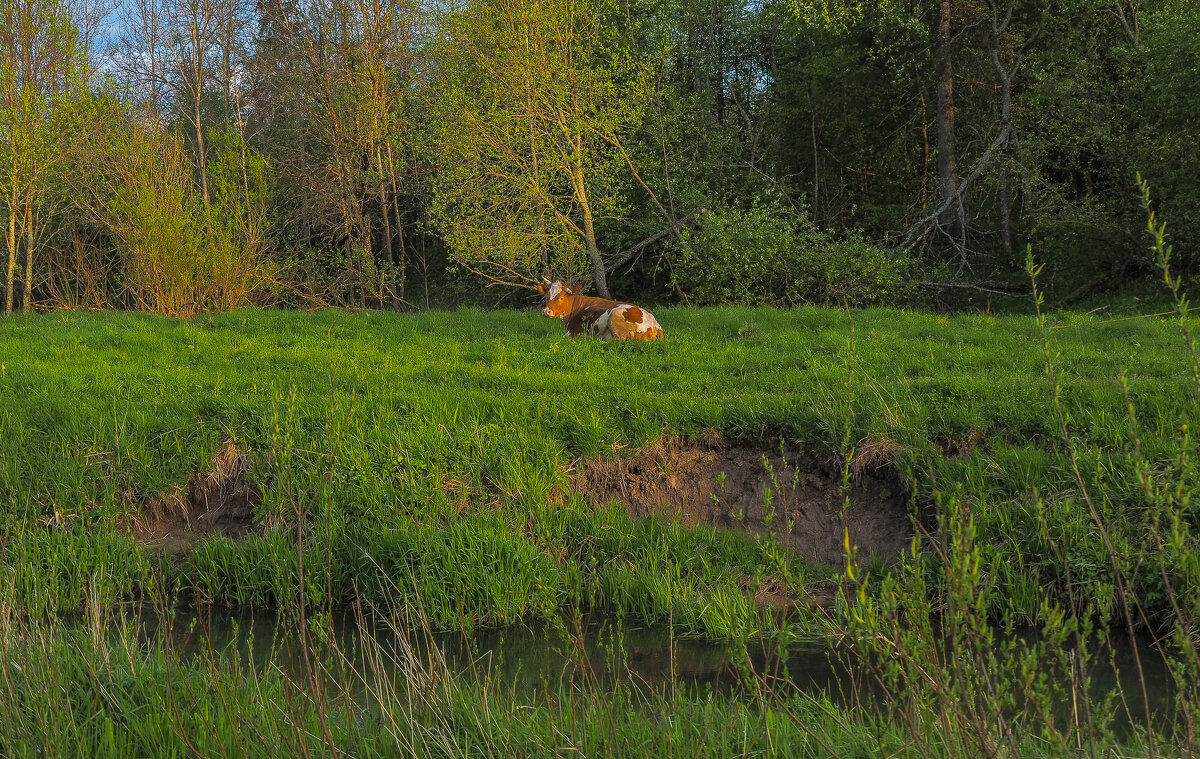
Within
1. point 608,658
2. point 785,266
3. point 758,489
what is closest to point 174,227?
point 785,266

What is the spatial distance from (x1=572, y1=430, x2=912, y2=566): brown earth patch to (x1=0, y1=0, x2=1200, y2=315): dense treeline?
9817 millimetres

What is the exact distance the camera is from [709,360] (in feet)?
33.3

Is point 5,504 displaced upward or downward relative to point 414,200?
downward

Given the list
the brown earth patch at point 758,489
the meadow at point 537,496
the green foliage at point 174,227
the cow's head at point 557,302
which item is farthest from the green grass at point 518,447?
the green foliage at point 174,227

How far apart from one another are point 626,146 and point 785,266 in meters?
5.55

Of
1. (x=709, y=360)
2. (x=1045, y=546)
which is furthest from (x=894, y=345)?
(x=1045, y=546)

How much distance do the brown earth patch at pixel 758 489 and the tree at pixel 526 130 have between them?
10.9 metres

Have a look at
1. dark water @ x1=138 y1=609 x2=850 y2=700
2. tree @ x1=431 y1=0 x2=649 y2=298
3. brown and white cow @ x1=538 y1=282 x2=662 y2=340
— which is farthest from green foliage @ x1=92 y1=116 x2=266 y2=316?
dark water @ x1=138 y1=609 x2=850 y2=700

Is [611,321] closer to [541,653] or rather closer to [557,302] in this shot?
[557,302]

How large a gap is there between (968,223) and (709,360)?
12533mm

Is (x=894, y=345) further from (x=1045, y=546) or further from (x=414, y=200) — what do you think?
(x=414, y=200)

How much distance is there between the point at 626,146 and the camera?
2044 centimetres

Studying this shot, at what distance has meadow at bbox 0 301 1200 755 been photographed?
3.86m

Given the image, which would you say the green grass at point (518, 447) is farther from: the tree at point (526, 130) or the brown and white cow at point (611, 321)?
the tree at point (526, 130)
